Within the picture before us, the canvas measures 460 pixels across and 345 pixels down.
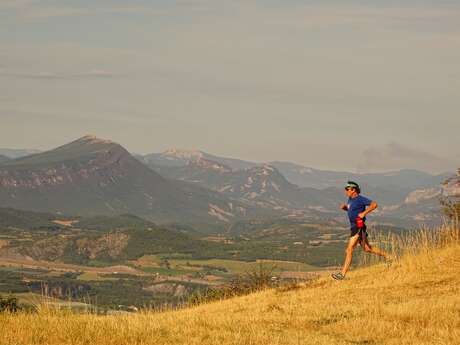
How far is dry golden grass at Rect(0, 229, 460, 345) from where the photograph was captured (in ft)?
36.0

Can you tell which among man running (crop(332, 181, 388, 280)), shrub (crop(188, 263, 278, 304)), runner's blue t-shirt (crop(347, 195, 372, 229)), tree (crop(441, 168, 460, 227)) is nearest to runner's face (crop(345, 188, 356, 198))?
man running (crop(332, 181, 388, 280))

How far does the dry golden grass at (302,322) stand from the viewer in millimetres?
10961

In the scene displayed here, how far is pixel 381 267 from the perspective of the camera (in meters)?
19.8

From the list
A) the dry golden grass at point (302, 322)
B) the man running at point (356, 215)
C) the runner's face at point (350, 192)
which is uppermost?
the runner's face at point (350, 192)

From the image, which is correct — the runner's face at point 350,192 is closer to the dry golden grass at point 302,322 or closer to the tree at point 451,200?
the dry golden grass at point 302,322

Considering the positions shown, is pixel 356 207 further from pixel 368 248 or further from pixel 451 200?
pixel 451 200

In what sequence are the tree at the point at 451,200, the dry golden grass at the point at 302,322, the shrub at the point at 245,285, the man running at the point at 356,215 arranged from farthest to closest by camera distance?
the tree at the point at 451,200 < the shrub at the point at 245,285 < the man running at the point at 356,215 < the dry golden grass at the point at 302,322

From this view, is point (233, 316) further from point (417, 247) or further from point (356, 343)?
point (417, 247)

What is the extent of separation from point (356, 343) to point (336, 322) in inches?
58.2

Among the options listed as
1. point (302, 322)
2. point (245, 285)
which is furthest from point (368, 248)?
point (302, 322)

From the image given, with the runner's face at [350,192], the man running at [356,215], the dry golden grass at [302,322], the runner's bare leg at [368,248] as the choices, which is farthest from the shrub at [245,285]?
the dry golden grass at [302,322]

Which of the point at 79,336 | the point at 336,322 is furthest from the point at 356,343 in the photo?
the point at 79,336

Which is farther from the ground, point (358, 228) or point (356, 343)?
point (358, 228)

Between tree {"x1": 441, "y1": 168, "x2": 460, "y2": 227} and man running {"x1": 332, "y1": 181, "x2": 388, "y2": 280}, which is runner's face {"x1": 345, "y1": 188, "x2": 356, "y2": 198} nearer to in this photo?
man running {"x1": 332, "y1": 181, "x2": 388, "y2": 280}
